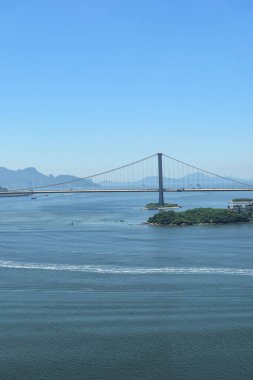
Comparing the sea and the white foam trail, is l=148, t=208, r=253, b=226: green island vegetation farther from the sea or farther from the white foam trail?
the white foam trail

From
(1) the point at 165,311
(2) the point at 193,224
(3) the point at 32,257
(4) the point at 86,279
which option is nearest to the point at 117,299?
(1) the point at 165,311

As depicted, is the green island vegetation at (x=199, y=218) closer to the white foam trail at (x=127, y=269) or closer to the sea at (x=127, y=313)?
the sea at (x=127, y=313)

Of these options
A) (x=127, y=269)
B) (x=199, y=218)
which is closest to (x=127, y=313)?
(x=127, y=269)

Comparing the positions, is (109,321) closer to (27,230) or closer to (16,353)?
(16,353)

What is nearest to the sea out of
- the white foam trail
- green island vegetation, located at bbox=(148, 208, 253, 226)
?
the white foam trail

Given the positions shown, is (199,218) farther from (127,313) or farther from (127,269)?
(127,313)

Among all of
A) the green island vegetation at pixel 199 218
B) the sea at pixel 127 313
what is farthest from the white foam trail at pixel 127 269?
the green island vegetation at pixel 199 218
